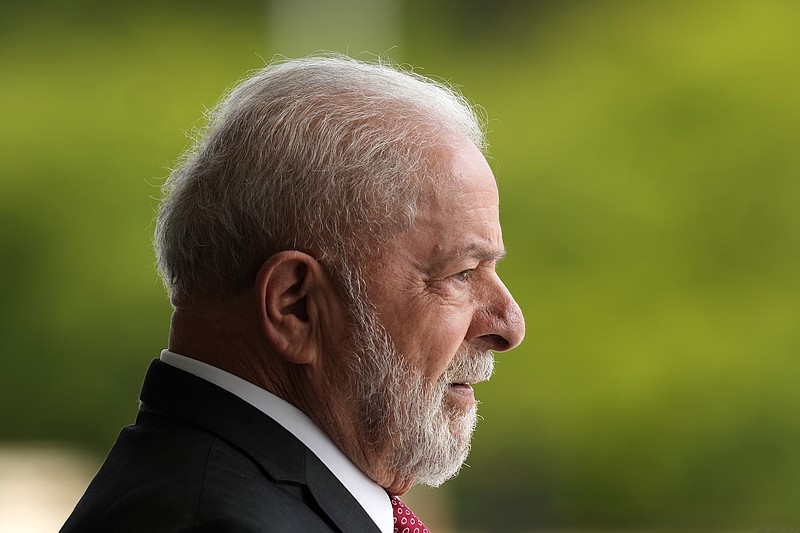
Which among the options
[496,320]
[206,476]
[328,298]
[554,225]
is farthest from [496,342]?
[554,225]

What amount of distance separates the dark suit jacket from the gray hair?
162 millimetres

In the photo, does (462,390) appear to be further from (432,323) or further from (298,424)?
(298,424)

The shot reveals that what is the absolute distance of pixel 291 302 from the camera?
1.34 m

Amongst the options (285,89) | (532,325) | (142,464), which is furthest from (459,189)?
(532,325)

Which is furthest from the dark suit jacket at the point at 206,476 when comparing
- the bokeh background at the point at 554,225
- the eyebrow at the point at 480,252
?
the bokeh background at the point at 554,225

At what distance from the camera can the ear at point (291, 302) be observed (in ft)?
4.33

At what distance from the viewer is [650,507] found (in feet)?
13.9

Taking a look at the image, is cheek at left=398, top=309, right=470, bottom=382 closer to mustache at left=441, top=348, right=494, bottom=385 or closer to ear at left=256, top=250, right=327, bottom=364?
mustache at left=441, top=348, right=494, bottom=385

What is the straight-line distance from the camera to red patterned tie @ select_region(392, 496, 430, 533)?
1458 mm

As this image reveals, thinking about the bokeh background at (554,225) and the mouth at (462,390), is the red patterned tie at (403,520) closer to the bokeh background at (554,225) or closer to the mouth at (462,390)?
the mouth at (462,390)

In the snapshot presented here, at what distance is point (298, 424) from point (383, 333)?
170 mm

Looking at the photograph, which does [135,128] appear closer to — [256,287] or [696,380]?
[696,380]

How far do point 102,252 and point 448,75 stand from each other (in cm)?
164

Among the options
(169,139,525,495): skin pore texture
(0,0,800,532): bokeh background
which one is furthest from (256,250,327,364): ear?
(0,0,800,532): bokeh background
